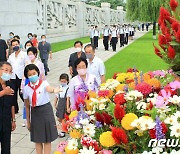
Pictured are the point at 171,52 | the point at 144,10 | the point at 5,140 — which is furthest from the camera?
the point at 144,10

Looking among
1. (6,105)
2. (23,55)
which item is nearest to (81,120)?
(6,105)

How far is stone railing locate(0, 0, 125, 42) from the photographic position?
16375mm

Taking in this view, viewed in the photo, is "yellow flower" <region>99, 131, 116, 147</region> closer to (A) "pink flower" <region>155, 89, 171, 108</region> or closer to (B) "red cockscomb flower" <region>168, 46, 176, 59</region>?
(A) "pink flower" <region>155, 89, 171, 108</region>

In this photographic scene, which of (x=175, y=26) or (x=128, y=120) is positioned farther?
(x=175, y=26)

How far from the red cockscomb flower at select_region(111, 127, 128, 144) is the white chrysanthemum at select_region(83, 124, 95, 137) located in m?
0.22

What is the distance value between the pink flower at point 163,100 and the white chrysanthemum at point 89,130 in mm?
405

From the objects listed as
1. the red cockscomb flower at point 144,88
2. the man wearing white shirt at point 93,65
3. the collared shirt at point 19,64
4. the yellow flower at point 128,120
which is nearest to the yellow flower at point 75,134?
the yellow flower at point 128,120

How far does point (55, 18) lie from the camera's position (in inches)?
1037

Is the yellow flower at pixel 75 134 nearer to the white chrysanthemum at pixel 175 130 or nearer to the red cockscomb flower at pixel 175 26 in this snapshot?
the white chrysanthemum at pixel 175 130

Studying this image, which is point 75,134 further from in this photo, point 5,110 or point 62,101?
point 62,101

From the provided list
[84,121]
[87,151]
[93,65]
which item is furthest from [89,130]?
[93,65]

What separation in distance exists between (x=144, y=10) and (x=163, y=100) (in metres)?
30.1

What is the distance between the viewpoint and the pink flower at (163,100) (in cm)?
194

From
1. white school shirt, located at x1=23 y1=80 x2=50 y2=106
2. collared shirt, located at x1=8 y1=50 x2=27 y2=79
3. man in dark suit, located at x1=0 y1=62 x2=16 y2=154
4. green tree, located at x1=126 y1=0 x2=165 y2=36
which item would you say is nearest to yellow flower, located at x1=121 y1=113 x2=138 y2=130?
man in dark suit, located at x1=0 y1=62 x2=16 y2=154
